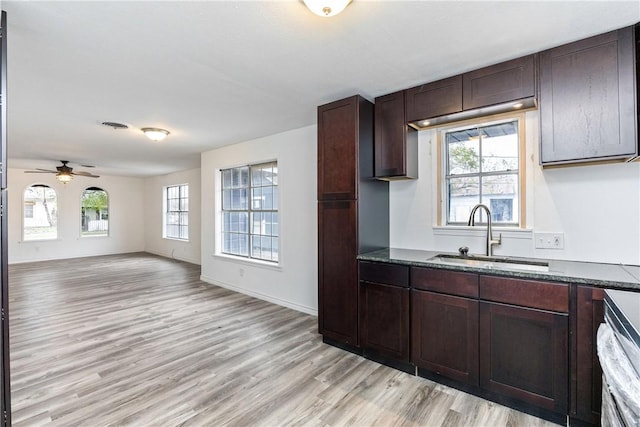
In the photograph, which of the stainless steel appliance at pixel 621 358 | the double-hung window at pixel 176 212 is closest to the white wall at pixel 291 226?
the stainless steel appliance at pixel 621 358

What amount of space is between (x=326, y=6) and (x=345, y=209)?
1712mm

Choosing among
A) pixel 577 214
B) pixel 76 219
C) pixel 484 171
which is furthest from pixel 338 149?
pixel 76 219

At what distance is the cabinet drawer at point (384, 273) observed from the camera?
2.48 meters

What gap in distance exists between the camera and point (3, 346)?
5.19 feet

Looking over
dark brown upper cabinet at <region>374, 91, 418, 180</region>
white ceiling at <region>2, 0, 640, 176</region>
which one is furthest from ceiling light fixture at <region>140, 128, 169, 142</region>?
dark brown upper cabinet at <region>374, 91, 418, 180</region>

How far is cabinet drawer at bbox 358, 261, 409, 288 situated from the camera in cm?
248

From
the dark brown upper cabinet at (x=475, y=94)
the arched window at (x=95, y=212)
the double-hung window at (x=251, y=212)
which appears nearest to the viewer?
the dark brown upper cabinet at (x=475, y=94)

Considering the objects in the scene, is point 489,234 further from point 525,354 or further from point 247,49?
point 247,49

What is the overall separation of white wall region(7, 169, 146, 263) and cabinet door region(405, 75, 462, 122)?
30.5 ft

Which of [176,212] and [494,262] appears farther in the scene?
[176,212]

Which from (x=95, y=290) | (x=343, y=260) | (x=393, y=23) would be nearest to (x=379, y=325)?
(x=343, y=260)

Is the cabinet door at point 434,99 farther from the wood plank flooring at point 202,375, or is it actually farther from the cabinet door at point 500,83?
the wood plank flooring at point 202,375

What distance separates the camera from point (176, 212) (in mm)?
8602

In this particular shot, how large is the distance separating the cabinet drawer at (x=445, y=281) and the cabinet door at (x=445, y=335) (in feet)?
0.15
